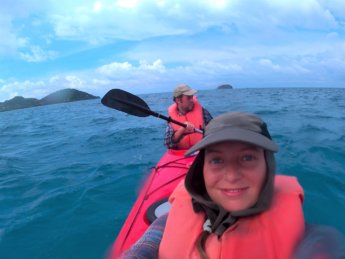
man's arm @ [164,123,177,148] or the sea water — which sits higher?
man's arm @ [164,123,177,148]

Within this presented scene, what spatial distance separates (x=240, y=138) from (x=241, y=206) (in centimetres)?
43

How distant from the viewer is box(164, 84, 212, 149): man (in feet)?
19.1

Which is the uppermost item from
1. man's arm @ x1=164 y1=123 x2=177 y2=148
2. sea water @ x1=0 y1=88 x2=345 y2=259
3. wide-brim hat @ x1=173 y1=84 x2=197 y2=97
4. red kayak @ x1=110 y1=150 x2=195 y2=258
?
wide-brim hat @ x1=173 y1=84 x2=197 y2=97

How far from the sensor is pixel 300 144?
805cm

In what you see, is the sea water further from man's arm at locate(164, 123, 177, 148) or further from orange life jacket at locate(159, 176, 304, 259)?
orange life jacket at locate(159, 176, 304, 259)

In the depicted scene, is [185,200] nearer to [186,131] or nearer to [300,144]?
[186,131]

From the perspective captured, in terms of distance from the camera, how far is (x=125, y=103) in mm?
5938

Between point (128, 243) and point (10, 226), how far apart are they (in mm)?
2950

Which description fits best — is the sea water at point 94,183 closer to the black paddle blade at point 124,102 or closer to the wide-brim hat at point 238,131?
the black paddle blade at point 124,102

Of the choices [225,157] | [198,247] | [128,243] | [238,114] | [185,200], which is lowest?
[128,243]

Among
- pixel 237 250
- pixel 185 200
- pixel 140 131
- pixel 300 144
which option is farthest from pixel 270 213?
pixel 140 131

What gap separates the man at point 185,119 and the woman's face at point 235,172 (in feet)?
13.1

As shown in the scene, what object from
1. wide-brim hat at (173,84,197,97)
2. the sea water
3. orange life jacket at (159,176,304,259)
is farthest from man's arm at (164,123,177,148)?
orange life jacket at (159,176,304,259)

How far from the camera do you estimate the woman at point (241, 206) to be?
164 centimetres
